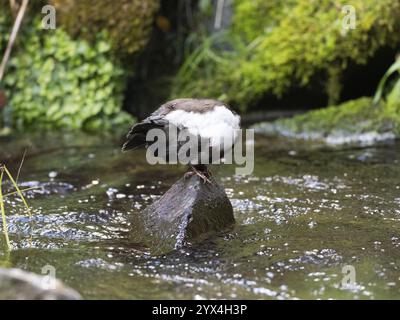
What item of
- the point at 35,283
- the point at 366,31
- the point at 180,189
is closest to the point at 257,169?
the point at 180,189

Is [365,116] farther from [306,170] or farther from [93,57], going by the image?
[93,57]

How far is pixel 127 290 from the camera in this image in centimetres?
295

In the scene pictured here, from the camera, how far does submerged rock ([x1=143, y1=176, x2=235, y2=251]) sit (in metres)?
3.60

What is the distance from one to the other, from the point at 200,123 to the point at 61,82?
4.04 meters

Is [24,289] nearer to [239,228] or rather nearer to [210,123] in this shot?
[210,123]

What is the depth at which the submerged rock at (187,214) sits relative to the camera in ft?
11.8

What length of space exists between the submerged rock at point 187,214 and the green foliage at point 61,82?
3562mm

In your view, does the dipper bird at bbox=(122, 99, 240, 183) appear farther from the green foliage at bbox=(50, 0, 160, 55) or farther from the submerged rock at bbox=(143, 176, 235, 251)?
the green foliage at bbox=(50, 0, 160, 55)

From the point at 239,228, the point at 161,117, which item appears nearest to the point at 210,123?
the point at 161,117

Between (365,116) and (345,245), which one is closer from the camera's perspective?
(345,245)

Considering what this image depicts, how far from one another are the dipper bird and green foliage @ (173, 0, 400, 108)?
344 cm

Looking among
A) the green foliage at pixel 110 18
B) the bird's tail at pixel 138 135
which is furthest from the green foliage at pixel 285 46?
the bird's tail at pixel 138 135

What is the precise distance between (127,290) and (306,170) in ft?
Answer: 8.68

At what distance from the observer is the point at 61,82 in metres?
7.26
